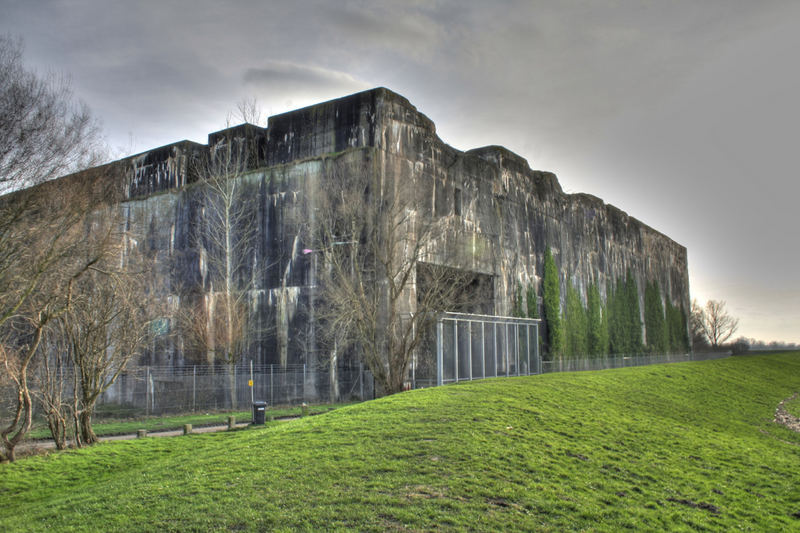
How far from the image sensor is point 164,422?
83.9 feet

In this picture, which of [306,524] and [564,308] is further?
[564,308]

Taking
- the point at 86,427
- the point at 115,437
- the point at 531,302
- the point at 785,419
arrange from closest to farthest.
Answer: the point at 86,427 < the point at 115,437 < the point at 785,419 < the point at 531,302

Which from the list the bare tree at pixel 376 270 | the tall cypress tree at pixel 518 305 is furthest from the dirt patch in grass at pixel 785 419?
the tall cypress tree at pixel 518 305

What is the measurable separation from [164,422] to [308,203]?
13512mm

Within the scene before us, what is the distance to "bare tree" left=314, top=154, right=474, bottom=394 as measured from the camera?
89.6 feet

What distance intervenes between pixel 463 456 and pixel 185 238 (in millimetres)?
30826

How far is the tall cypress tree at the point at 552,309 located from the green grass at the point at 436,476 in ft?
88.1

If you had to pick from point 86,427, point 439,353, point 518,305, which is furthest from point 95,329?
point 518,305

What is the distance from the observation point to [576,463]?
13156mm

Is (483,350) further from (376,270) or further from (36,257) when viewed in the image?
(36,257)

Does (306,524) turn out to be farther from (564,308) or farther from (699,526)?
(564,308)

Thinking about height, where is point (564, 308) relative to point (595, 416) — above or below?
above

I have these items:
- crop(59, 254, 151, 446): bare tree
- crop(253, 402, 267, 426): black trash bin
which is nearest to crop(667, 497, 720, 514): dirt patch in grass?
crop(253, 402, 267, 426): black trash bin

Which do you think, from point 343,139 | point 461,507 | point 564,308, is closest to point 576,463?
point 461,507
